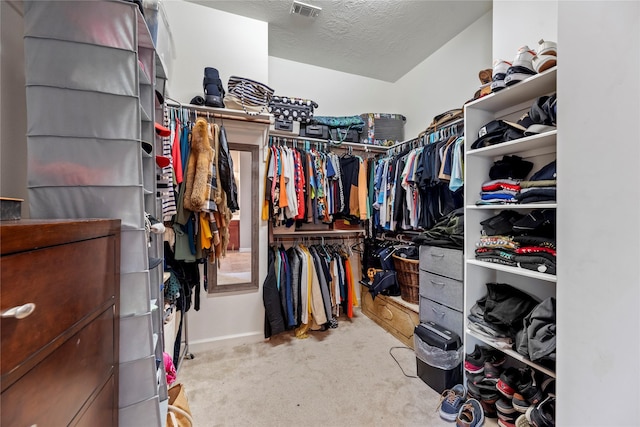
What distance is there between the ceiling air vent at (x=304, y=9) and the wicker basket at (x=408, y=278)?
7.64 ft

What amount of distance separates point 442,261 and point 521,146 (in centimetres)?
89

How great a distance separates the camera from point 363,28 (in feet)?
7.75

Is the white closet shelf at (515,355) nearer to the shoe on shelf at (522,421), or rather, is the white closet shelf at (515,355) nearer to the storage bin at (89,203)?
the shoe on shelf at (522,421)

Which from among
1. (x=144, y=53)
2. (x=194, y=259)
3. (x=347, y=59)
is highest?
(x=347, y=59)

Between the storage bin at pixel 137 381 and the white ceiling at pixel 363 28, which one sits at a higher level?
the white ceiling at pixel 363 28

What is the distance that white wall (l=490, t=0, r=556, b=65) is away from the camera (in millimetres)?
1450

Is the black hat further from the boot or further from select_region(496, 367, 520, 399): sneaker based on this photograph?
the boot

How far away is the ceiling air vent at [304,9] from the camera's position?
2.08m

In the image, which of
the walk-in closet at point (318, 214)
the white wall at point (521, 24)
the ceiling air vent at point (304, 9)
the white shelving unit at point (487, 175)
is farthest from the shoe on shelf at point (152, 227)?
the white wall at point (521, 24)

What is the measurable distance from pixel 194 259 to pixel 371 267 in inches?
72.3

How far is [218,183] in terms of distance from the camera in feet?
6.21
